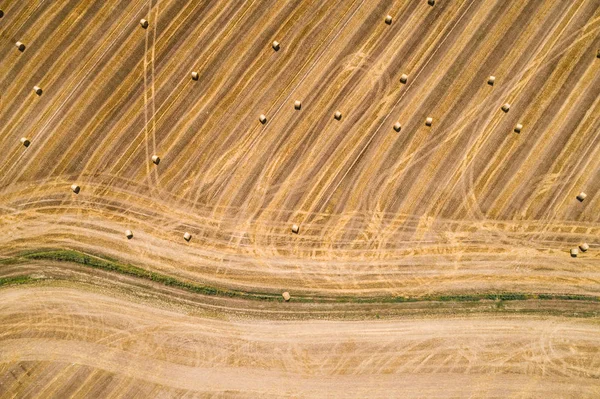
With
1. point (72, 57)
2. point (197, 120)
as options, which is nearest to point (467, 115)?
point (197, 120)

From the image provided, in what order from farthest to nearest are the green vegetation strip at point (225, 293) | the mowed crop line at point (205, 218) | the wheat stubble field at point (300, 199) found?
the mowed crop line at point (205, 218), the green vegetation strip at point (225, 293), the wheat stubble field at point (300, 199)

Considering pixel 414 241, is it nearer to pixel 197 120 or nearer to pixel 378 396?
pixel 378 396

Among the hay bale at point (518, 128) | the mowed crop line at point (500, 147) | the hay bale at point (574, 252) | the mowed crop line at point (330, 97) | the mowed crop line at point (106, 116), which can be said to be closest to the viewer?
the hay bale at point (574, 252)

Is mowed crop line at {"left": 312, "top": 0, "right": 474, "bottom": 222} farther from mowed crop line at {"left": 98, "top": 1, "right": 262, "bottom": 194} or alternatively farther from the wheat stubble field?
mowed crop line at {"left": 98, "top": 1, "right": 262, "bottom": 194}

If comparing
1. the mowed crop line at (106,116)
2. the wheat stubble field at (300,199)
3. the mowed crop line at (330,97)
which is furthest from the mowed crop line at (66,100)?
the mowed crop line at (330,97)

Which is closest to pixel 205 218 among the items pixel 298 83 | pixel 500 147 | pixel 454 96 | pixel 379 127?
pixel 298 83

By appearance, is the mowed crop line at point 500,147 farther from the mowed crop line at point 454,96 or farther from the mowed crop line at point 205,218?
the mowed crop line at point 205,218
